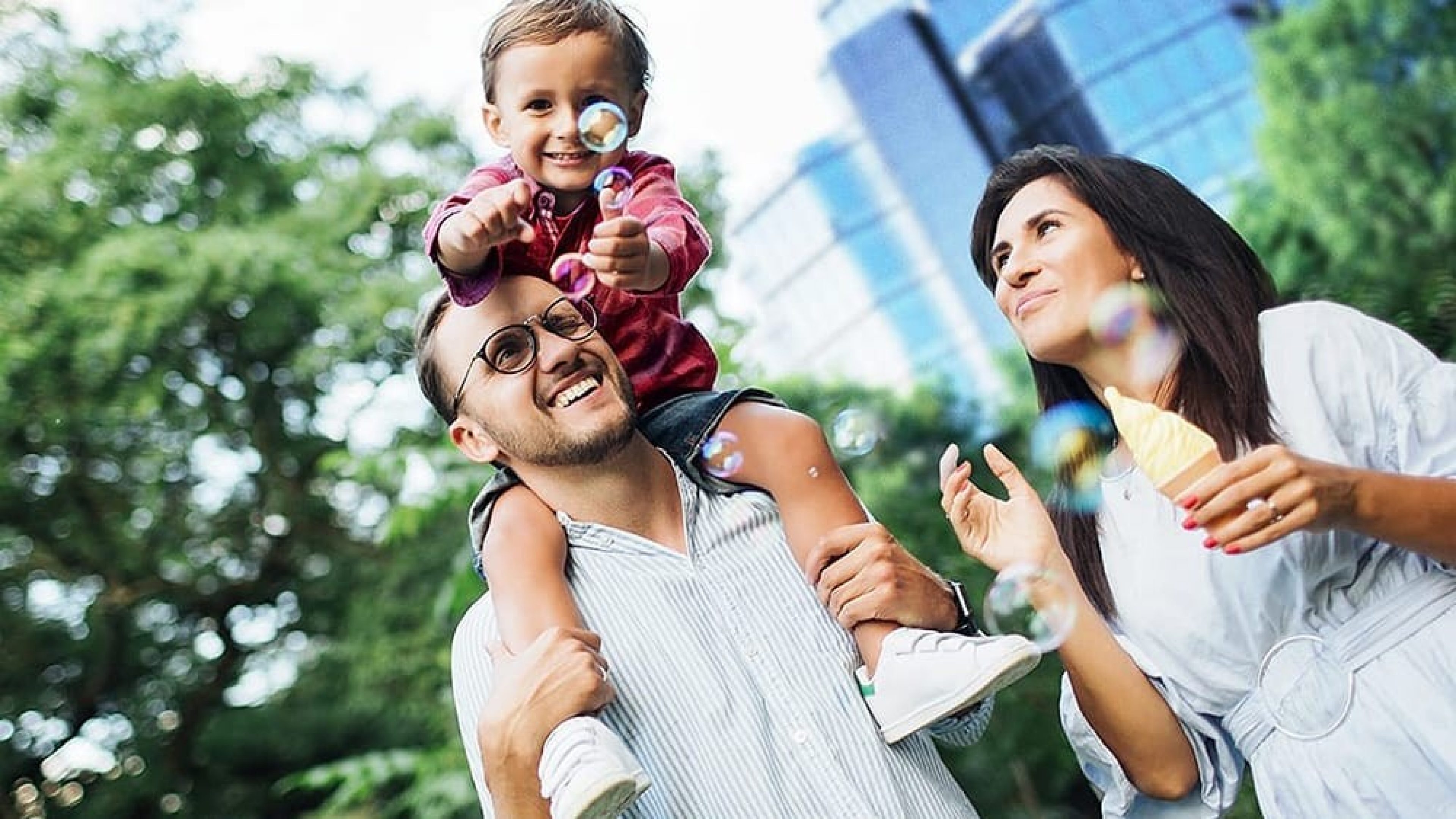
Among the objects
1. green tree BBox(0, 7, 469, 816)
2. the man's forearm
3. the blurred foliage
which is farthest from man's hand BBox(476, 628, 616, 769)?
green tree BBox(0, 7, 469, 816)

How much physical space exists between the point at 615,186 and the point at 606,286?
169mm

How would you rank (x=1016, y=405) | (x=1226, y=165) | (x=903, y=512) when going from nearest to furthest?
(x=903, y=512), (x=1016, y=405), (x=1226, y=165)

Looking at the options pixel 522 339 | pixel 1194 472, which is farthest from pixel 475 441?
pixel 1194 472

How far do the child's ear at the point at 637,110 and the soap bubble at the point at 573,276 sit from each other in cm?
22

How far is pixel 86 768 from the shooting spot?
376 inches

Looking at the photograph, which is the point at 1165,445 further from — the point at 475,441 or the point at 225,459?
the point at 225,459

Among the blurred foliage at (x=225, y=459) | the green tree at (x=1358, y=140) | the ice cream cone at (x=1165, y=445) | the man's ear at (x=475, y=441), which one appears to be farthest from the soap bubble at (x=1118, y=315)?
the green tree at (x=1358, y=140)

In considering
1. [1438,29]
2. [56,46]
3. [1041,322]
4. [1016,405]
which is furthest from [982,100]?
[1041,322]

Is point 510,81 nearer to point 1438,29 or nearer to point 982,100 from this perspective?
point 1438,29

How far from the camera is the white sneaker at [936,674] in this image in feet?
6.23

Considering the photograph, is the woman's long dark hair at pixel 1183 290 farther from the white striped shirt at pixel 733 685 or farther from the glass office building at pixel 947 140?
the glass office building at pixel 947 140

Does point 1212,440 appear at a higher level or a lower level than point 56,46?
lower

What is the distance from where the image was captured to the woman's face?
2119mm

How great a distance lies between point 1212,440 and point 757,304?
2845 centimetres
